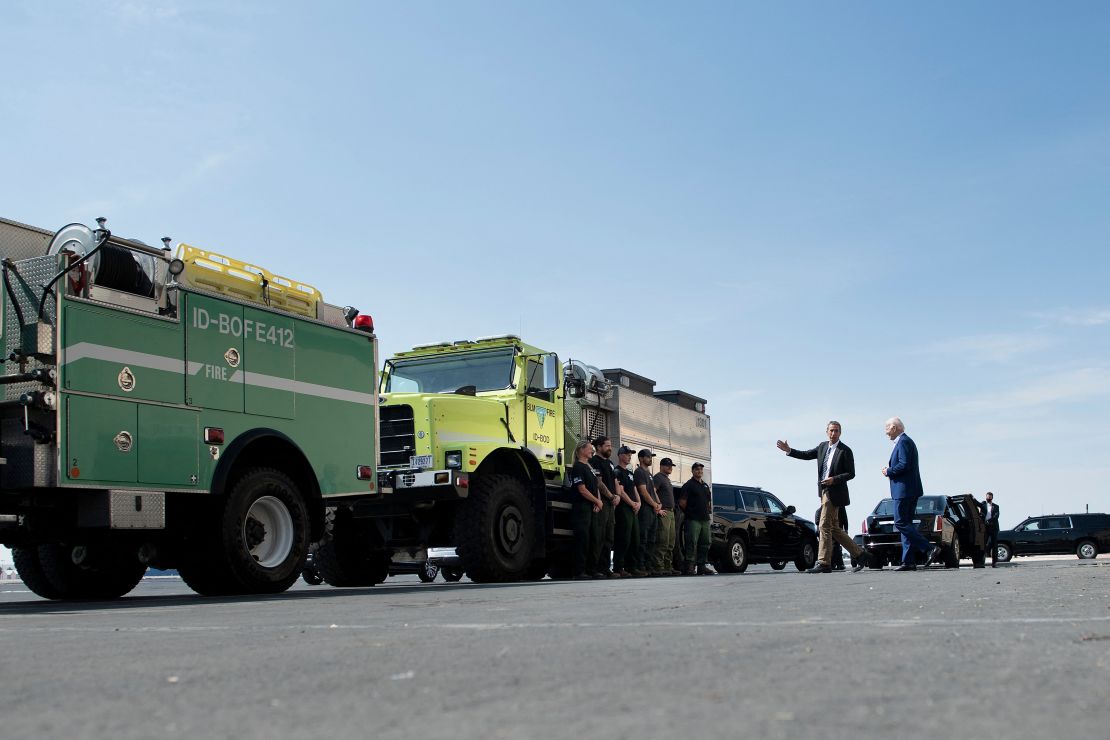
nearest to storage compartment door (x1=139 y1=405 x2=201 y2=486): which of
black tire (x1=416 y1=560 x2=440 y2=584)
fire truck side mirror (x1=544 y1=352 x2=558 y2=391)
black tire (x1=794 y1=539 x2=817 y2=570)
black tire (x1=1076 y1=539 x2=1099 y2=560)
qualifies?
fire truck side mirror (x1=544 y1=352 x2=558 y2=391)

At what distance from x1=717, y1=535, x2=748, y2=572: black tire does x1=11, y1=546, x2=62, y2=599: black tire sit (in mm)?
11670

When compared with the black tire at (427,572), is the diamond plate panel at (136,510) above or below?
above

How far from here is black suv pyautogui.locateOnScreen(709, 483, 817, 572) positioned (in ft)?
70.1

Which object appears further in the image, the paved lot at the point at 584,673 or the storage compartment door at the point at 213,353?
the storage compartment door at the point at 213,353

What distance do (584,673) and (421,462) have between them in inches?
401

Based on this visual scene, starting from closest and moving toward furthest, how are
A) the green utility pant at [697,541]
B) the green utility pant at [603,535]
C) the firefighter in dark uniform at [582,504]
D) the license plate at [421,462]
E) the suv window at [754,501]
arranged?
the license plate at [421,462]
the firefighter in dark uniform at [582,504]
the green utility pant at [603,535]
the green utility pant at [697,541]
the suv window at [754,501]

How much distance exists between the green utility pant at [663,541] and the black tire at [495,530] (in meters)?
3.56

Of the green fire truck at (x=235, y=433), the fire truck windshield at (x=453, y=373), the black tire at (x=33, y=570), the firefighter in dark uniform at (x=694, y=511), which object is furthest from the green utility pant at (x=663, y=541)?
the black tire at (x=33, y=570)

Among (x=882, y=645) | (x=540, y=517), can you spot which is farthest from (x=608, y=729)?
(x=540, y=517)

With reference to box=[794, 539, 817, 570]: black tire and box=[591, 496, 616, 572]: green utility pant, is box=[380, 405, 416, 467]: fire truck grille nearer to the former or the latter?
box=[591, 496, 616, 572]: green utility pant

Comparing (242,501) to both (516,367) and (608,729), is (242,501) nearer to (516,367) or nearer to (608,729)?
(516,367)

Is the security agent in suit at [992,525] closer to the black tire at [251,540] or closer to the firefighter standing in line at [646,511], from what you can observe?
the firefighter standing in line at [646,511]

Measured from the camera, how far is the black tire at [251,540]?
11.2 meters

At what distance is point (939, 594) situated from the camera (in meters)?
8.68
